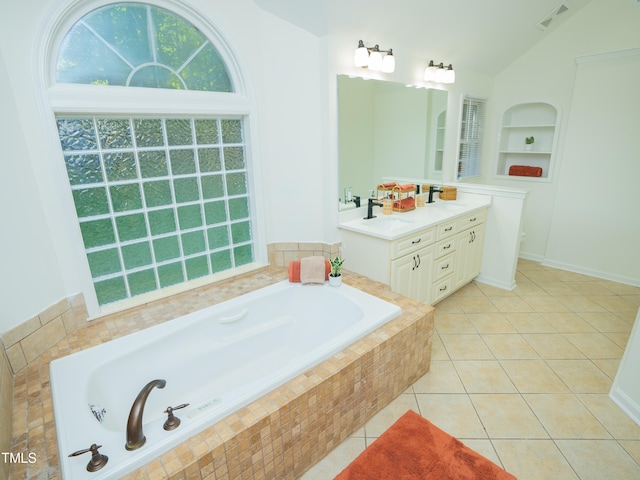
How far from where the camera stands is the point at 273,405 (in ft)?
4.82

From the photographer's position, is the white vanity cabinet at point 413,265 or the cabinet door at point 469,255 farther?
the cabinet door at point 469,255

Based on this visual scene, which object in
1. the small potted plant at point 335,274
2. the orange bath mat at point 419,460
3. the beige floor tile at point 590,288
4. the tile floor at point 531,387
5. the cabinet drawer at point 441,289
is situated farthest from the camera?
the beige floor tile at point 590,288

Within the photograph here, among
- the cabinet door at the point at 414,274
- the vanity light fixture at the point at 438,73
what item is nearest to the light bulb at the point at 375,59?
the vanity light fixture at the point at 438,73

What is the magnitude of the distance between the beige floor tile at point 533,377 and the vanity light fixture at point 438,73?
264cm

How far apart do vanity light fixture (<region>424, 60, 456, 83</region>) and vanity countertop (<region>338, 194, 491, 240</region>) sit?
48.1 inches

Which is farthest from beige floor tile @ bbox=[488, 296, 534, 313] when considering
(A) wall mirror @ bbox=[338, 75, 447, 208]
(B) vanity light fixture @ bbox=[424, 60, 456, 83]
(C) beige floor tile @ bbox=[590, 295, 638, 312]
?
(B) vanity light fixture @ bbox=[424, 60, 456, 83]

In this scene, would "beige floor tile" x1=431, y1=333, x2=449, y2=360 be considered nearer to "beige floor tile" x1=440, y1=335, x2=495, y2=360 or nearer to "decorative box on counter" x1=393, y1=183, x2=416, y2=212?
"beige floor tile" x1=440, y1=335, x2=495, y2=360

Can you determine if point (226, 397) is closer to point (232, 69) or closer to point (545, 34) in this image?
point (232, 69)

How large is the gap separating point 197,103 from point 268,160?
0.66 m

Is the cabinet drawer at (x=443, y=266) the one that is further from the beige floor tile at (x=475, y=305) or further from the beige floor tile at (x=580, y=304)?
the beige floor tile at (x=580, y=304)

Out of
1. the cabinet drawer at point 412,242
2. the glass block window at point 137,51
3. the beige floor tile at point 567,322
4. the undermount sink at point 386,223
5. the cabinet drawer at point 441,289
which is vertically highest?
the glass block window at point 137,51

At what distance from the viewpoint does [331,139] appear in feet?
8.93

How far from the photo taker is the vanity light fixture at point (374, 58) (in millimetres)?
2607

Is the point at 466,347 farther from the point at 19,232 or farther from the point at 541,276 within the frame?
the point at 19,232
